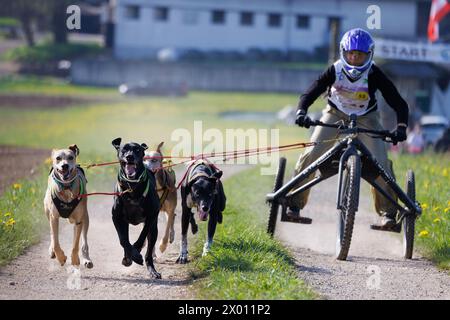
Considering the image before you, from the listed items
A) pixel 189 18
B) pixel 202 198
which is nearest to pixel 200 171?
pixel 202 198

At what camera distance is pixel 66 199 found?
10367 millimetres

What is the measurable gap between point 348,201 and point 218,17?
215 feet

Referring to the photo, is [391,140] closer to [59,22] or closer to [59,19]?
[59,19]

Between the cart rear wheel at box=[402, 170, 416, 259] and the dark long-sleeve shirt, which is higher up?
the dark long-sleeve shirt

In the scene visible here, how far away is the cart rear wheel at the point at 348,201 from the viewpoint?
10.3 m

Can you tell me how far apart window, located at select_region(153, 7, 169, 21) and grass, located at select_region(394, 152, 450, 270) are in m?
54.8

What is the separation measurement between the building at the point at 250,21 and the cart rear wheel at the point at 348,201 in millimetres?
62322

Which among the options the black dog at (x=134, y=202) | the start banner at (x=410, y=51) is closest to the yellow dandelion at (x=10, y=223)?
the black dog at (x=134, y=202)

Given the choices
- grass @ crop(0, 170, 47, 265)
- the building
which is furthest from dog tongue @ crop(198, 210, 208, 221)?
the building

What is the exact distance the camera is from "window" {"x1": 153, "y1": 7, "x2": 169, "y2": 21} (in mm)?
73125

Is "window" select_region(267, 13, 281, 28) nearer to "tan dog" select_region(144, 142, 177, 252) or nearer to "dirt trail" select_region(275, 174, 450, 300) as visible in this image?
"dirt trail" select_region(275, 174, 450, 300)

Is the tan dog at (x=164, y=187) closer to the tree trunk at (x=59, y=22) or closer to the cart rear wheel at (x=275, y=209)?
the cart rear wheel at (x=275, y=209)
